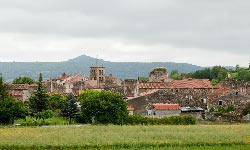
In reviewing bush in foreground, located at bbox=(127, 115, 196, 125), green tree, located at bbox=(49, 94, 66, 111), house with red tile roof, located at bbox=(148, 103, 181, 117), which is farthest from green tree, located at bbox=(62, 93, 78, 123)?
green tree, located at bbox=(49, 94, 66, 111)

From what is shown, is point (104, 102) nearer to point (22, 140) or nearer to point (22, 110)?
point (22, 110)

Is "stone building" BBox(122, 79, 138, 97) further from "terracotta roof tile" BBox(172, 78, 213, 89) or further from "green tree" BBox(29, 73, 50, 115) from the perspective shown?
"green tree" BBox(29, 73, 50, 115)

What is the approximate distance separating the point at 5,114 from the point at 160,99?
977 inches


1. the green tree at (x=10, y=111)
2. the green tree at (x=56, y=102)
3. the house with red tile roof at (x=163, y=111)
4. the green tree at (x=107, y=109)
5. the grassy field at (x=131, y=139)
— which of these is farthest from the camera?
the green tree at (x=56, y=102)

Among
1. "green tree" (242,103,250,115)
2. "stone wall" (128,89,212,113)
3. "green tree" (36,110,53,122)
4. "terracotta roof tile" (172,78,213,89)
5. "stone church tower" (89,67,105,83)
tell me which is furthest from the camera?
"stone church tower" (89,67,105,83)

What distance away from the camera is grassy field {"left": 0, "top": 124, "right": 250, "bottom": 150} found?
45000 mm

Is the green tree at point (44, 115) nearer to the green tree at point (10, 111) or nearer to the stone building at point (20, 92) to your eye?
the green tree at point (10, 111)

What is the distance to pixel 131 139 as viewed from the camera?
4909 cm

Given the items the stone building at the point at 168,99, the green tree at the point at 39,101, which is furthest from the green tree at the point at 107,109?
the stone building at the point at 168,99

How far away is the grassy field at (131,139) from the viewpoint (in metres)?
45.0

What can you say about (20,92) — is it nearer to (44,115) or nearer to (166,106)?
(44,115)

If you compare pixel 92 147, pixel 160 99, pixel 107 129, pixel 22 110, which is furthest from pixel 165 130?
Result: pixel 160 99

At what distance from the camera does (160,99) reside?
300 feet

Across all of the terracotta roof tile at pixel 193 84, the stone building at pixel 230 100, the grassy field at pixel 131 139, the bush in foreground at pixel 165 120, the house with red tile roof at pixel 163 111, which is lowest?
the grassy field at pixel 131 139
